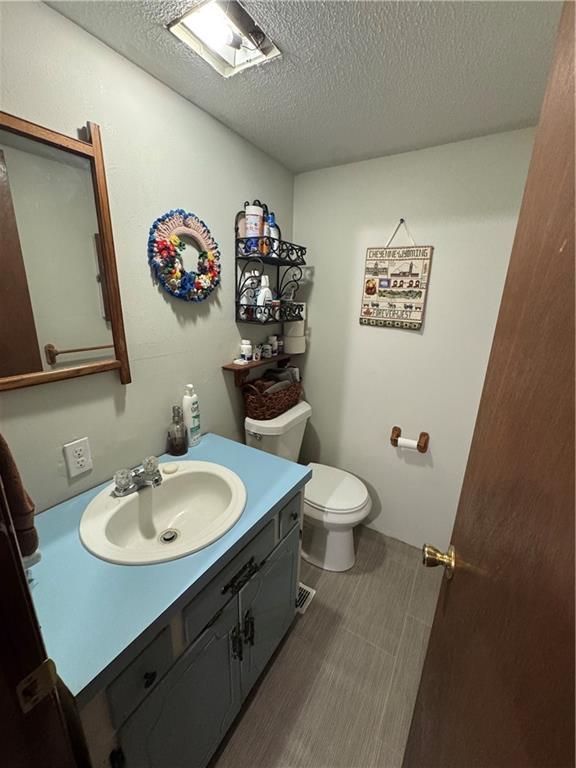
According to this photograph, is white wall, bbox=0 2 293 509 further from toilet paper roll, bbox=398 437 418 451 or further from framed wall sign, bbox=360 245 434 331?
toilet paper roll, bbox=398 437 418 451

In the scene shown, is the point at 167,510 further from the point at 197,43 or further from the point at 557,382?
the point at 197,43

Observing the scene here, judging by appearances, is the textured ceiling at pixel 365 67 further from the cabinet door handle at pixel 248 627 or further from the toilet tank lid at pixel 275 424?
the cabinet door handle at pixel 248 627

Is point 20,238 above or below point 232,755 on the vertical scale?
above

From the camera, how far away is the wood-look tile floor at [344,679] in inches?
41.1

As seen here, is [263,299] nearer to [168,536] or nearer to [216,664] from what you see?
[168,536]

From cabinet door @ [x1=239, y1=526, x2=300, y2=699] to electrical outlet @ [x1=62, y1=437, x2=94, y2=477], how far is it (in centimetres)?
65

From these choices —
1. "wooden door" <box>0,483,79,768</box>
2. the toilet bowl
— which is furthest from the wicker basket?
"wooden door" <box>0,483,79,768</box>

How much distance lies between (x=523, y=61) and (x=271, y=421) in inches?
61.2

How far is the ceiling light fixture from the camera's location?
0.78 m

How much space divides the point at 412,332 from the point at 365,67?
1054 millimetres

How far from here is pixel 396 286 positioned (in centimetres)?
158

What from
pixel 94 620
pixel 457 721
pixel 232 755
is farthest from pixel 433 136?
pixel 232 755

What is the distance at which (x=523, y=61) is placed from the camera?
896mm

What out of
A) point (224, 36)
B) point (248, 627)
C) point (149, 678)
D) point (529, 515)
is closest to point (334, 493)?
point (248, 627)
